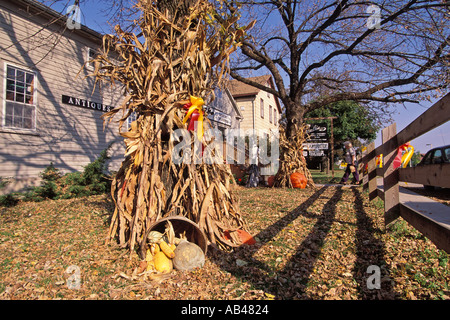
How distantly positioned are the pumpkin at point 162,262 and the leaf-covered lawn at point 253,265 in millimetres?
105

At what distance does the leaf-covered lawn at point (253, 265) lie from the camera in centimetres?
235

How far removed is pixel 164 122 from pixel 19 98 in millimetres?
7328

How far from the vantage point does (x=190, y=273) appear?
8.79ft

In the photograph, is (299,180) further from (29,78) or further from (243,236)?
(29,78)

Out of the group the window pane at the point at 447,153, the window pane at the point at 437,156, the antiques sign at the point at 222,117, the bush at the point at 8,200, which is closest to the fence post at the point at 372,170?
the window pane at the point at 447,153

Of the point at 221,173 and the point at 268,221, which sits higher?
the point at 221,173

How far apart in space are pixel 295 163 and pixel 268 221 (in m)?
6.05

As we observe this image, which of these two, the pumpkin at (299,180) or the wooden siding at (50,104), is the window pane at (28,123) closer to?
the wooden siding at (50,104)

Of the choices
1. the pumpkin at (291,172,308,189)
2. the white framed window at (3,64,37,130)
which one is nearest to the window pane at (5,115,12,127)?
the white framed window at (3,64,37,130)

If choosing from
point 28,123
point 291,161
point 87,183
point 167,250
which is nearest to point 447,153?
point 291,161

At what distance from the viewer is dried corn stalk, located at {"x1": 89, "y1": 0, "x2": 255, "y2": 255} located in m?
3.08
